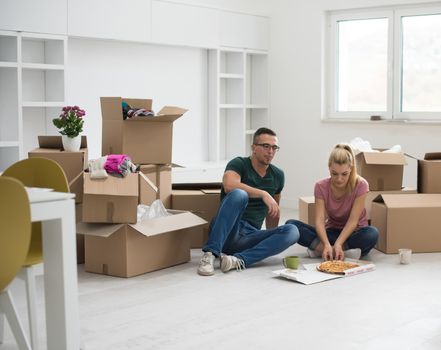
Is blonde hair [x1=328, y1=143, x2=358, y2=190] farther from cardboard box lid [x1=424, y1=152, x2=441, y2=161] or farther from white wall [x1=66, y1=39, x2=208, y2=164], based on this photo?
white wall [x1=66, y1=39, x2=208, y2=164]

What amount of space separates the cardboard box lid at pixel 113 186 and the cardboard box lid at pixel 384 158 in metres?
1.91

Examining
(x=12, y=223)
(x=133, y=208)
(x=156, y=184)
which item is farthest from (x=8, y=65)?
(x=12, y=223)

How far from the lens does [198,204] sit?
5.37 meters

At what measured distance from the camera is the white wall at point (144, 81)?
6359 mm

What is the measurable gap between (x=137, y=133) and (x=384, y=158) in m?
1.82

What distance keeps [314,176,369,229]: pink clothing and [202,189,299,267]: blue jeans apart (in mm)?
338

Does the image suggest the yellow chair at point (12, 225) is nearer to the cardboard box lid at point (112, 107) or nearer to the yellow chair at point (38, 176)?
the yellow chair at point (38, 176)

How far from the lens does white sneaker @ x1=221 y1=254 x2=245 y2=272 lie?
4.59 meters

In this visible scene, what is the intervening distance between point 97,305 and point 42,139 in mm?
1623

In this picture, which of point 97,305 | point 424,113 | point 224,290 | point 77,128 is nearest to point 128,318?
point 97,305

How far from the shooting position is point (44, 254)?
275 centimetres

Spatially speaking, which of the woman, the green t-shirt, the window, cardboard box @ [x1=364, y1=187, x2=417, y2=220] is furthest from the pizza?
the window

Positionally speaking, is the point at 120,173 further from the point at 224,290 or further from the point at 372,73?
the point at 372,73

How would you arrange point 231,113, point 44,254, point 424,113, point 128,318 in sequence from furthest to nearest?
1. point 231,113
2. point 424,113
3. point 128,318
4. point 44,254
